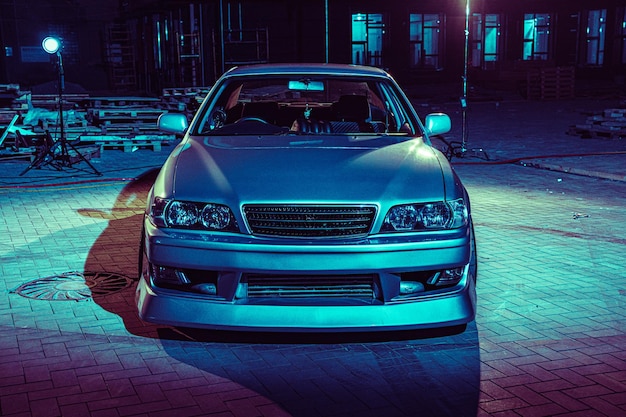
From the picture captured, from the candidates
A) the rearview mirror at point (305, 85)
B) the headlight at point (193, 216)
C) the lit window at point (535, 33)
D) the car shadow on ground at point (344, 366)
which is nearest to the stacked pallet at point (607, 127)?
the rearview mirror at point (305, 85)

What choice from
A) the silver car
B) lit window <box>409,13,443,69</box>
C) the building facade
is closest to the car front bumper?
the silver car

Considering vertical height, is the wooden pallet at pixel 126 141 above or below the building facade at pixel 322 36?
below

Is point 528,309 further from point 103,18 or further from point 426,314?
point 103,18

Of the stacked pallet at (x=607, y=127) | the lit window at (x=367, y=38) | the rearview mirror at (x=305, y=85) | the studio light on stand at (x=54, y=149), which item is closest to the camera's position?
the rearview mirror at (x=305, y=85)

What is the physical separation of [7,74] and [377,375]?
35.8 m

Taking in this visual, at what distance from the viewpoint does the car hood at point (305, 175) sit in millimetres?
4188

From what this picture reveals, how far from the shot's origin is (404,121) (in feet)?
19.9

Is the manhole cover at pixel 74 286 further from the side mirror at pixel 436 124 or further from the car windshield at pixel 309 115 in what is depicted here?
the side mirror at pixel 436 124

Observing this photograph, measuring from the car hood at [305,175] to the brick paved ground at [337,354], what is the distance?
3.09ft

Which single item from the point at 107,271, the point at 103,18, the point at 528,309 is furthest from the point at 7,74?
the point at 528,309

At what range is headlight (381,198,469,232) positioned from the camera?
13.8ft

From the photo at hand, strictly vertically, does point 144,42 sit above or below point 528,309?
above

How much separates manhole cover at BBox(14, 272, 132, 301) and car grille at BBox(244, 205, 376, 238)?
2157 millimetres

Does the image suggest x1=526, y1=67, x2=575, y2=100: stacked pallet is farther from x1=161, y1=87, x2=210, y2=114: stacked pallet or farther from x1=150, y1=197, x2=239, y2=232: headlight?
x1=150, y1=197, x2=239, y2=232: headlight
